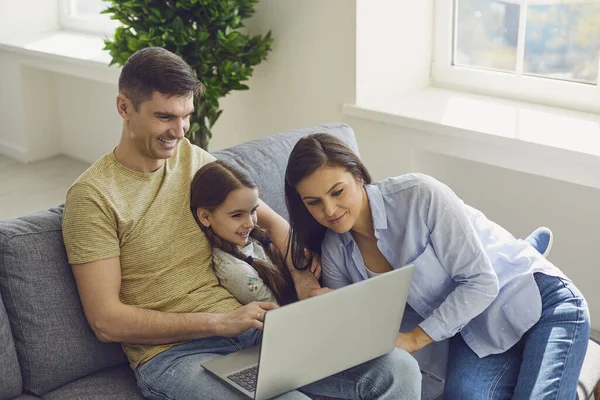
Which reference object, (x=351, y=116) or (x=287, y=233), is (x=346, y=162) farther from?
(x=351, y=116)

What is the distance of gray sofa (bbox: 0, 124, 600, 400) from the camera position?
179 cm

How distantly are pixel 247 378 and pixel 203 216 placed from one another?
0.43 metres

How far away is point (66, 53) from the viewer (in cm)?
439

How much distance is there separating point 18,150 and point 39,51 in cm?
72

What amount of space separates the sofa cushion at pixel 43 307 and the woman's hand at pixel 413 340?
698 mm

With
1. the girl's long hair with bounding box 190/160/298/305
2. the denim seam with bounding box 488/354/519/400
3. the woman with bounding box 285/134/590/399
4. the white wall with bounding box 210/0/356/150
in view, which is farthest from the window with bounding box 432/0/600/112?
the girl's long hair with bounding box 190/160/298/305

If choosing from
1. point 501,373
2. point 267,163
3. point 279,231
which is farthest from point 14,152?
point 501,373

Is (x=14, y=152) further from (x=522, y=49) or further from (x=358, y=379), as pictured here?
(x=358, y=379)

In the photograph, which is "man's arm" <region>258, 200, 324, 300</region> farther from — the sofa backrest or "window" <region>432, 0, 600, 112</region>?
"window" <region>432, 0, 600, 112</region>

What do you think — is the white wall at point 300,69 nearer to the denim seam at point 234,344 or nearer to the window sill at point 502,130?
the window sill at point 502,130

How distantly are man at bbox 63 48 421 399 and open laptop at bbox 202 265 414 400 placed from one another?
0.05 meters

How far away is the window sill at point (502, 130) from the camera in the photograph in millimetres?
2582

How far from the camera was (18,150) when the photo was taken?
4.89 m

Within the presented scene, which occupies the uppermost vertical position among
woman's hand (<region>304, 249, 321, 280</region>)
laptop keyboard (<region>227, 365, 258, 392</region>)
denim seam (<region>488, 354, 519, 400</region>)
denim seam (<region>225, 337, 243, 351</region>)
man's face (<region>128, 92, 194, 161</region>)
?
man's face (<region>128, 92, 194, 161</region>)
